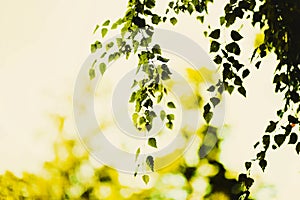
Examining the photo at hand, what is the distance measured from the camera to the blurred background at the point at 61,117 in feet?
5.94

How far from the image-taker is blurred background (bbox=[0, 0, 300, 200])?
1812 millimetres

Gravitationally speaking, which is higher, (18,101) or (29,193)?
(18,101)

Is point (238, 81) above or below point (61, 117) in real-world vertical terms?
below

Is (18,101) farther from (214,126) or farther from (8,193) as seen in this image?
(214,126)

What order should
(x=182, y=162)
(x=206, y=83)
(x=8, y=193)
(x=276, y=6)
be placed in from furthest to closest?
(x=8, y=193) → (x=182, y=162) → (x=206, y=83) → (x=276, y=6)

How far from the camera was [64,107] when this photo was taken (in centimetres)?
188

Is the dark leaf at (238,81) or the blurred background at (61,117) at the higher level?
the blurred background at (61,117)

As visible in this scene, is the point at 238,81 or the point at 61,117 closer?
the point at 238,81

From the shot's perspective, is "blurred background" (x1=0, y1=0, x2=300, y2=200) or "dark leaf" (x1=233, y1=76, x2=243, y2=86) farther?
"blurred background" (x1=0, y1=0, x2=300, y2=200)

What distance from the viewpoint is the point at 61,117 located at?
6.15 feet

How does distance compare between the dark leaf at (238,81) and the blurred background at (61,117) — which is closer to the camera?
the dark leaf at (238,81)

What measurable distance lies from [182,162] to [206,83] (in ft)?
1.02

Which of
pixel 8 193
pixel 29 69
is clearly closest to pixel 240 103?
pixel 29 69

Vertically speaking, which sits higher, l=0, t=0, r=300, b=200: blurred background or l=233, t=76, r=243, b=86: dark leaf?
l=0, t=0, r=300, b=200: blurred background
